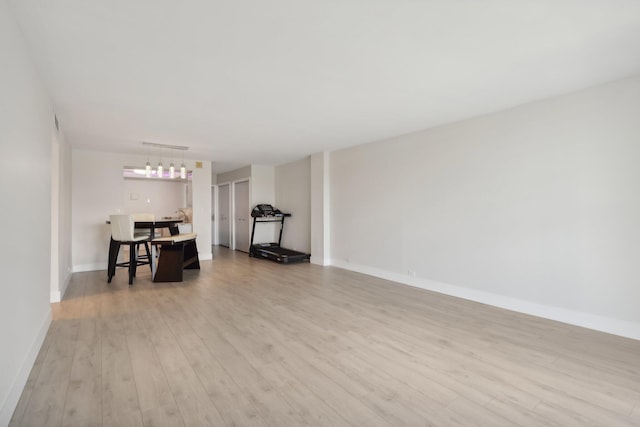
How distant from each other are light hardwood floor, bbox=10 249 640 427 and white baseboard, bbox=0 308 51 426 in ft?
0.18

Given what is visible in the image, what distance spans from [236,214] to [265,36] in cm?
722

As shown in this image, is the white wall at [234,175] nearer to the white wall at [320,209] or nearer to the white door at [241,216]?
the white door at [241,216]

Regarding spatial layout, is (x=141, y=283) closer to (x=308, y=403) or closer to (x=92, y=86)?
(x=92, y=86)

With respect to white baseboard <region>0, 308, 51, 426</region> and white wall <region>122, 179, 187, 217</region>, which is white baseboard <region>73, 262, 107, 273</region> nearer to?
white baseboard <region>0, 308, 51, 426</region>

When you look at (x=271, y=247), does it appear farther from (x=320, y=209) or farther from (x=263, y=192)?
(x=320, y=209)

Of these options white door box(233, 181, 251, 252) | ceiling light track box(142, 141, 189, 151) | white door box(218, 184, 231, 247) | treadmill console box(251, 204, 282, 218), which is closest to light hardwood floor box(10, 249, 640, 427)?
ceiling light track box(142, 141, 189, 151)

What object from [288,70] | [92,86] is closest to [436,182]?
[288,70]

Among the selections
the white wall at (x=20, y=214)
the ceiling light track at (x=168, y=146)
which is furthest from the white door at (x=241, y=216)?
the white wall at (x=20, y=214)

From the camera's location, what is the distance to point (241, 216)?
28.7 feet

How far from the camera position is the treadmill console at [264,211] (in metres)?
7.62

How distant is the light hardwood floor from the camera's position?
71.9 inches

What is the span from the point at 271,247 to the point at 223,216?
269 cm

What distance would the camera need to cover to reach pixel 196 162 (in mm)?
7172

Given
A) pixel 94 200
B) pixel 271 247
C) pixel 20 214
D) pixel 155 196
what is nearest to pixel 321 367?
pixel 20 214
